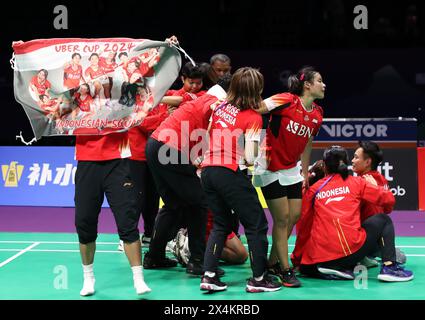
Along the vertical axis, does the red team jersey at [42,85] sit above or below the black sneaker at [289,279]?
above

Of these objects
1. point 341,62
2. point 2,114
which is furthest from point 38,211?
point 341,62

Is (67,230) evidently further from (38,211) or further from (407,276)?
(407,276)

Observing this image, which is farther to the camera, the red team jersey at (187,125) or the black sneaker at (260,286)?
the red team jersey at (187,125)

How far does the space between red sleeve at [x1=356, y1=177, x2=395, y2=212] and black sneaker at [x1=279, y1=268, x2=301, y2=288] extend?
87cm

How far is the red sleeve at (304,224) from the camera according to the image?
19.2 feet

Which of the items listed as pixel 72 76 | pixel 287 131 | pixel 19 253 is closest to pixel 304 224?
pixel 287 131

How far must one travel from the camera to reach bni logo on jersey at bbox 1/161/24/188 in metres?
9.50

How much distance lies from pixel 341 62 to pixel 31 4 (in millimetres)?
5854

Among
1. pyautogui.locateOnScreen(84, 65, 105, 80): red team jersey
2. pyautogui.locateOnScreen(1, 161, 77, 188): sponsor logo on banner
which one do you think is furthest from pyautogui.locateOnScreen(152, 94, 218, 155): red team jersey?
pyautogui.locateOnScreen(1, 161, 77, 188): sponsor logo on banner

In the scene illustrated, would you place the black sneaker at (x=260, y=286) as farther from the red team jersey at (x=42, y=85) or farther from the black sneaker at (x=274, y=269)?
the red team jersey at (x=42, y=85)

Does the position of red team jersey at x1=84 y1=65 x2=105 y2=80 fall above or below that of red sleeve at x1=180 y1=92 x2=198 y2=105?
above

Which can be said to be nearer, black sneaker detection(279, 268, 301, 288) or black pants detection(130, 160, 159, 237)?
black sneaker detection(279, 268, 301, 288)

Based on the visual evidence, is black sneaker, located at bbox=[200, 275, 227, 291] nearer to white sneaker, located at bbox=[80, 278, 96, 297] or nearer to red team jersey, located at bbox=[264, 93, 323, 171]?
white sneaker, located at bbox=[80, 278, 96, 297]

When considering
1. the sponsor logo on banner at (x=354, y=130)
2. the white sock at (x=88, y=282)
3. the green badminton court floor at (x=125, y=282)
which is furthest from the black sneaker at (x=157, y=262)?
the sponsor logo on banner at (x=354, y=130)
